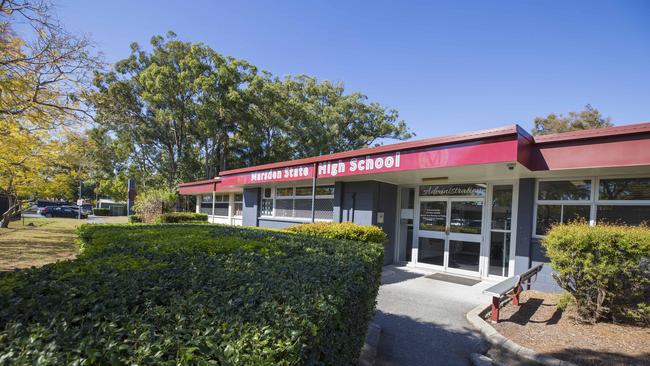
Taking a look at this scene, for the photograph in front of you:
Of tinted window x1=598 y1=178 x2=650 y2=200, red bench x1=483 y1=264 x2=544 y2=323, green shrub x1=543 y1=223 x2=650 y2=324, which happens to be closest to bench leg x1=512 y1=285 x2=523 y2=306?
red bench x1=483 y1=264 x2=544 y2=323

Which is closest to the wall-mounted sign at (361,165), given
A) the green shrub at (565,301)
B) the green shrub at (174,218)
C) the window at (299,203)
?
the window at (299,203)

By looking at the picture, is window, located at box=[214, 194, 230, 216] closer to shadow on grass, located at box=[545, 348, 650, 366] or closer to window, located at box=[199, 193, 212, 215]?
window, located at box=[199, 193, 212, 215]

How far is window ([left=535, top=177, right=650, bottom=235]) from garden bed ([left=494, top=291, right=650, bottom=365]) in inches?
89.4

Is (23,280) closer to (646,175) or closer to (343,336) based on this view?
(343,336)

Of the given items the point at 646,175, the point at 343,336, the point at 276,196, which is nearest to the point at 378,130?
the point at 276,196

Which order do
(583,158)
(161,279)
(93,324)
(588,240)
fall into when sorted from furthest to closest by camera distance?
(583,158)
(588,240)
(161,279)
(93,324)

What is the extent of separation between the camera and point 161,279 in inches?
99.9

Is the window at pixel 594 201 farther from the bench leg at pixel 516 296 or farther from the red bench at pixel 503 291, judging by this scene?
the bench leg at pixel 516 296

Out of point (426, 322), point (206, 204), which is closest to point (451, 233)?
point (426, 322)

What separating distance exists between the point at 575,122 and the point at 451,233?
2271 centimetres

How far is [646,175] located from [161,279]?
29.5 feet

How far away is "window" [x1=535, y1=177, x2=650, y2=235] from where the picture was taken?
666cm

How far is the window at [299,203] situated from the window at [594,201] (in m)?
6.40

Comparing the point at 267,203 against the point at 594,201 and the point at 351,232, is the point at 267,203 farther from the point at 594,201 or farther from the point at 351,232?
the point at 594,201
